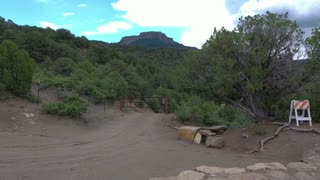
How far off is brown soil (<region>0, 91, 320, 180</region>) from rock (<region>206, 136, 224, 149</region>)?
0.27m

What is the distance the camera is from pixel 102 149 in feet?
34.9

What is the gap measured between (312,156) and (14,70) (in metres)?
11.8

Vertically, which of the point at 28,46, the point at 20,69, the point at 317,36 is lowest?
the point at 20,69

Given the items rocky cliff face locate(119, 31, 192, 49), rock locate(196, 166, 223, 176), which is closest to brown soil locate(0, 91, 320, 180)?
rock locate(196, 166, 223, 176)

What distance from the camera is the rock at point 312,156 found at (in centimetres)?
880

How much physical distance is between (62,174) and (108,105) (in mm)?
18025

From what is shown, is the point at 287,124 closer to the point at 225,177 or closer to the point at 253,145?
the point at 253,145

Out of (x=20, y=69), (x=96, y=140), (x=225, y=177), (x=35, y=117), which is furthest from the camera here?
(x=20, y=69)

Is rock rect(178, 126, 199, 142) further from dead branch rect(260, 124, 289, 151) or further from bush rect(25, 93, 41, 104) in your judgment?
bush rect(25, 93, 41, 104)

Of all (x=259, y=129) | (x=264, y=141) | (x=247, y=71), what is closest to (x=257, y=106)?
(x=247, y=71)

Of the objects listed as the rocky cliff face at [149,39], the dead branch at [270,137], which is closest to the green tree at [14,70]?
the dead branch at [270,137]

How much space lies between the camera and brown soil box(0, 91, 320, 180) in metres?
7.98

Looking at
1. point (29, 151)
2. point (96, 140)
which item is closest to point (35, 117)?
point (96, 140)

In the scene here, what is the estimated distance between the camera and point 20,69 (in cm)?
1563
